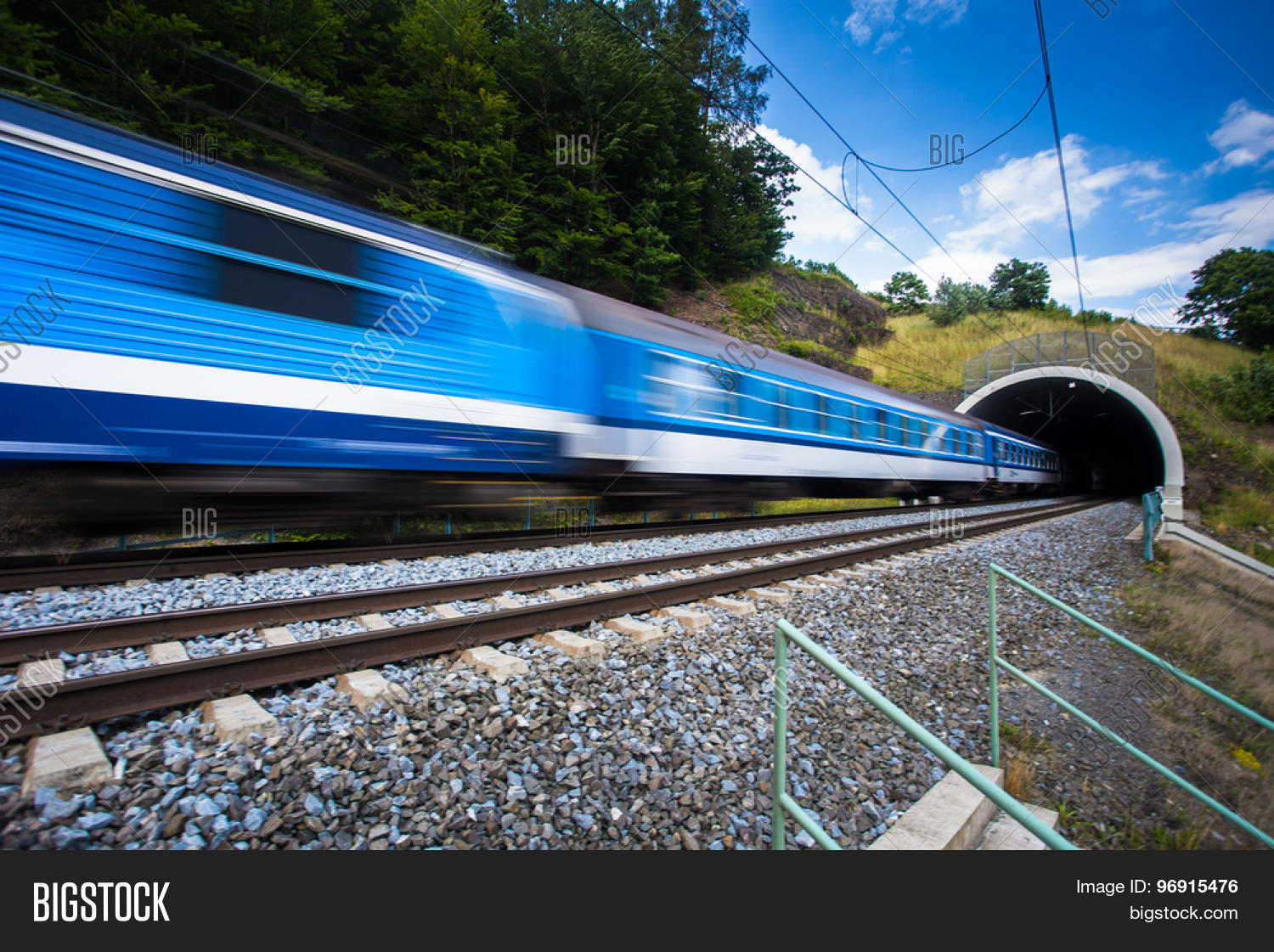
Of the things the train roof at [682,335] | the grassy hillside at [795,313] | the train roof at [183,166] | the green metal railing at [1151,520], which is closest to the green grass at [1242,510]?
the green metal railing at [1151,520]

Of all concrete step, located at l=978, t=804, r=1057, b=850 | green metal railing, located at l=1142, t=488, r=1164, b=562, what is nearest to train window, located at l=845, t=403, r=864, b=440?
green metal railing, located at l=1142, t=488, r=1164, b=562

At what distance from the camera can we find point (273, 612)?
391 cm

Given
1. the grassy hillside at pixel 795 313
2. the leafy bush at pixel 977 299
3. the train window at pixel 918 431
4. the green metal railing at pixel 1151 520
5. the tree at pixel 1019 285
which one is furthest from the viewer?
the tree at pixel 1019 285

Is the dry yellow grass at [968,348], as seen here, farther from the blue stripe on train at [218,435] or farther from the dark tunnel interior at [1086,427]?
the blue stripe on train at [218,435]

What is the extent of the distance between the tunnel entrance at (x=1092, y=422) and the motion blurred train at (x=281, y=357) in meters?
12.8

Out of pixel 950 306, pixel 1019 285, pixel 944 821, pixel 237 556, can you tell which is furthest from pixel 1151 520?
pixel 1019 285

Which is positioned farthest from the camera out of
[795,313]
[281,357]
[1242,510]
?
[795,313]

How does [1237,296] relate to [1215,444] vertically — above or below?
above

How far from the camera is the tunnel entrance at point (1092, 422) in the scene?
19547 millimetres

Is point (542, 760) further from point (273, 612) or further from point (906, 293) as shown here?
point (906, 293)

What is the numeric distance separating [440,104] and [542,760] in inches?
750

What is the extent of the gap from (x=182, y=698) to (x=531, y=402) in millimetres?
4701
